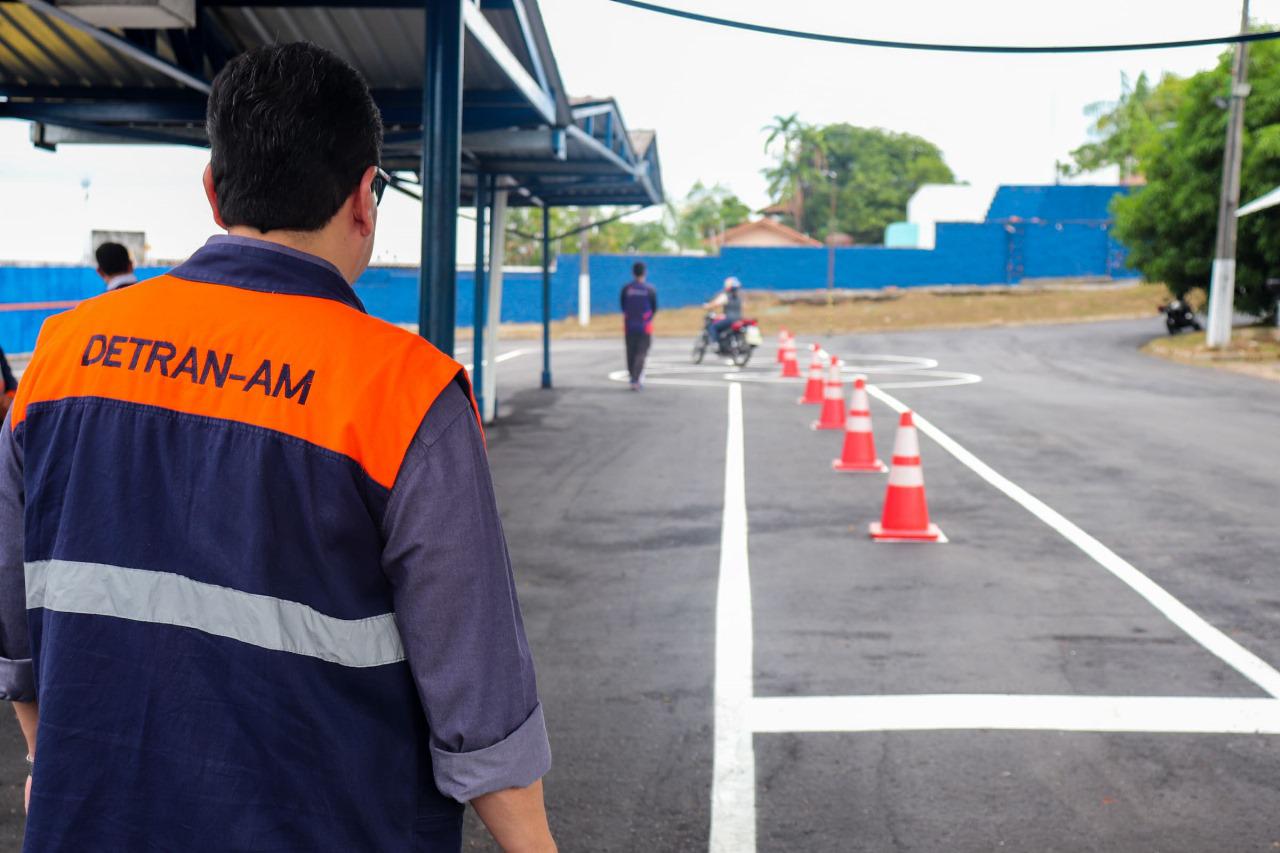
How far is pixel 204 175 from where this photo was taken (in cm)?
201

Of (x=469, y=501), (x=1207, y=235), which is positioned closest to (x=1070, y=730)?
(x=469, y=501)

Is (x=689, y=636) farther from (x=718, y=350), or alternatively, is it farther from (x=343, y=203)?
(x=718, y=350)

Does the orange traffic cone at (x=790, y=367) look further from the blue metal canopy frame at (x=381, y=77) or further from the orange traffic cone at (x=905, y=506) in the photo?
the orange traffic cone at (x=905, y=506)

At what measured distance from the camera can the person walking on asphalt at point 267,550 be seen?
1.81 m

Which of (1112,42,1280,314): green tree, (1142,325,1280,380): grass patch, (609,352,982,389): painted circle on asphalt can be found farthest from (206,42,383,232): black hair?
(1112,42,1280,314): green tree

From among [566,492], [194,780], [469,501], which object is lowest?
[566,492]

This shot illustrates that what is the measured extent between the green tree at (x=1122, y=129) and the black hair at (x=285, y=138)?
72.7 metres

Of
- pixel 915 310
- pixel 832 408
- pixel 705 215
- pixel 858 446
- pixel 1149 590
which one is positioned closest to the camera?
pixel 1149 590

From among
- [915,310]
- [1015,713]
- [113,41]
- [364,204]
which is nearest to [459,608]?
[364,204]

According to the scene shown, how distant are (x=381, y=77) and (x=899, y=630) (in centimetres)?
604

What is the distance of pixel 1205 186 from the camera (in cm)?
3338

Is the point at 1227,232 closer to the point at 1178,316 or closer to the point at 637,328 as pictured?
the point at 1178,316

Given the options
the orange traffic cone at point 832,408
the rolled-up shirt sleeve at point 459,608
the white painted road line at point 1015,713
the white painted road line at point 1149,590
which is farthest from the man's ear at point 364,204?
the orange traffic cone at point 832,408

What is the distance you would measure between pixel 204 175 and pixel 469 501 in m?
0.63
